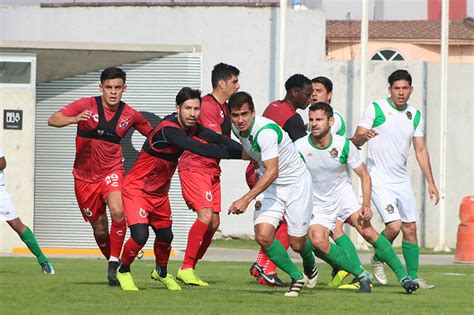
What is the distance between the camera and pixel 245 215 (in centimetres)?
2955

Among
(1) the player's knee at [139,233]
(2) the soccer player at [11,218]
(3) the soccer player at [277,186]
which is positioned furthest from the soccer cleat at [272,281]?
(2) the soccer player at [11,218]

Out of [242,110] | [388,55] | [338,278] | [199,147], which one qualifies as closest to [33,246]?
[338,278]

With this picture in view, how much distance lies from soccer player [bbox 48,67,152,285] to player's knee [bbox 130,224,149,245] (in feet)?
2.65

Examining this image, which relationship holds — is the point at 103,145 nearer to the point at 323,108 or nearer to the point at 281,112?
the point at 281,112

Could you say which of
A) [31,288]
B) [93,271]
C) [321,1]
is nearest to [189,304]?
[31,288]

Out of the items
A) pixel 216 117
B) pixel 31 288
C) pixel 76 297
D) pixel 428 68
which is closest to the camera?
pixel 76 297

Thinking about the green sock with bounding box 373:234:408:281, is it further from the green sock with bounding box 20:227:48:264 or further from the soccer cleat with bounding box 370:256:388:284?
the green sock with bounding box 20:227:48:264

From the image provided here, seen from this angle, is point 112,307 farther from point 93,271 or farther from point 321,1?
point 321,1

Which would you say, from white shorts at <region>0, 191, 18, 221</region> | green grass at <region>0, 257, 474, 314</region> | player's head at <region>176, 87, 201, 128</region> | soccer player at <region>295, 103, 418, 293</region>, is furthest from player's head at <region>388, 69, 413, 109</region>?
white shorts at <region>0, 191, 18, 221</region>

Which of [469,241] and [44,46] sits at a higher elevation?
[44,46]

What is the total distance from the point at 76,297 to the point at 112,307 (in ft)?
3.41

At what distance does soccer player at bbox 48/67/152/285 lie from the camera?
47.8 ft

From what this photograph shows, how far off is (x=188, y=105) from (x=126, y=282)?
1.93m

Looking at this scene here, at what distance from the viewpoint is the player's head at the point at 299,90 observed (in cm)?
1515
